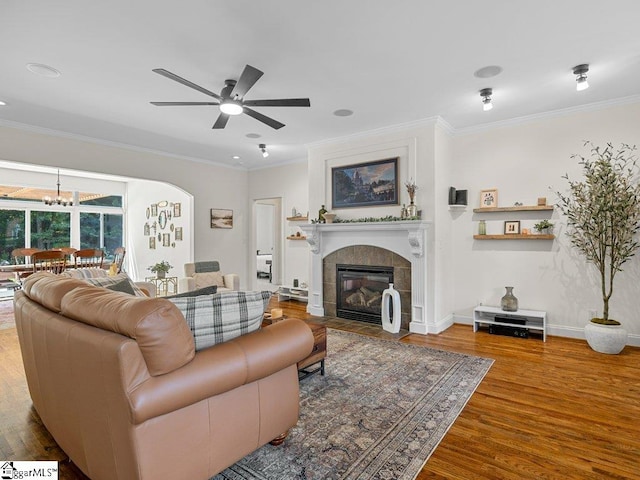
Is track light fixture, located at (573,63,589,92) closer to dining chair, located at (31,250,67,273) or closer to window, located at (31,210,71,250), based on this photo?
dining chair, located at (31,250,67,273)

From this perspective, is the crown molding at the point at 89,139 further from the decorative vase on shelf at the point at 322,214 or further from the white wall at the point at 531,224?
the white wall at the point at 531,224

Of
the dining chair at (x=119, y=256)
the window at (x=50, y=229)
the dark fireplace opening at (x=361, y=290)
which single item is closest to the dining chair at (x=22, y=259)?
the window at (x=50, y=229)

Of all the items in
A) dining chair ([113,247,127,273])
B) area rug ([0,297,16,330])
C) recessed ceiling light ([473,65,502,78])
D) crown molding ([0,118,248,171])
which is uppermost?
recessed ceiling light ([473,65,502,78])

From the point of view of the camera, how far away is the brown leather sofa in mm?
1448

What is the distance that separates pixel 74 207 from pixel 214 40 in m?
7.98

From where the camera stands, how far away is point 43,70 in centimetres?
327

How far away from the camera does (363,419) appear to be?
249 centimetres

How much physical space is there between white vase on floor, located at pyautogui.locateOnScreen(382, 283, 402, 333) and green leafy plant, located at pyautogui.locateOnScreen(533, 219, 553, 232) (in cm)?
197

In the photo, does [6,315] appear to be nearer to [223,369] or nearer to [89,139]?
[89,139]

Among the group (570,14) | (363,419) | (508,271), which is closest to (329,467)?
(363,419)

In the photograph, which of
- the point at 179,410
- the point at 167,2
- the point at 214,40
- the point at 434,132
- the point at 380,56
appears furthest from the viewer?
the point at 434,132

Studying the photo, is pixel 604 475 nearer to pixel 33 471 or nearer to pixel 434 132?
pixel 33 471

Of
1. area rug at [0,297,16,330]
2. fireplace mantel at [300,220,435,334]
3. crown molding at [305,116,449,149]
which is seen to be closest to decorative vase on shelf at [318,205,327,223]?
fireplace mantel at [300,220,435,334]

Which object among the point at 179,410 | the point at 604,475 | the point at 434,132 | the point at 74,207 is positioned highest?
the point at 434,132
